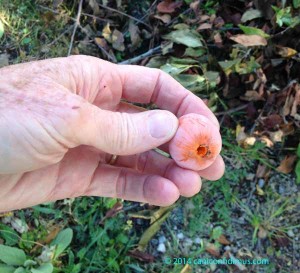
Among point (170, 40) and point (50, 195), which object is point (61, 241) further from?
point (170, 40)

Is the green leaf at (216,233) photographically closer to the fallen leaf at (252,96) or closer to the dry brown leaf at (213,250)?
the dry brown leaf at (213,250)

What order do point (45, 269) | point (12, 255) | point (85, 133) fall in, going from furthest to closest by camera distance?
point (12, 255), point (45, 269), point (85, 133)

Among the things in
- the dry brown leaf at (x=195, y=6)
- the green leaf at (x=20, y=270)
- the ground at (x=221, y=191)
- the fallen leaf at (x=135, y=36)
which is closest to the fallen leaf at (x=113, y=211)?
the ground at (x=221, y=191)

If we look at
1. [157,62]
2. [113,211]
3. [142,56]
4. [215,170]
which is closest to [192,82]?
[157,62]

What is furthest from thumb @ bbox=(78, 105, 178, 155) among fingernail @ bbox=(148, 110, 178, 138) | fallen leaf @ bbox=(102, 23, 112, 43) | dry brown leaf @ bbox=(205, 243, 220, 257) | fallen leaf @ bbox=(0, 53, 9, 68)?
fallen leaf @ bbox=(0, 53, 9, 68)

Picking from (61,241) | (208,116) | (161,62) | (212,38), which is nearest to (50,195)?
(61,241)

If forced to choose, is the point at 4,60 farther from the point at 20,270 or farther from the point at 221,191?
the point at 221,191
